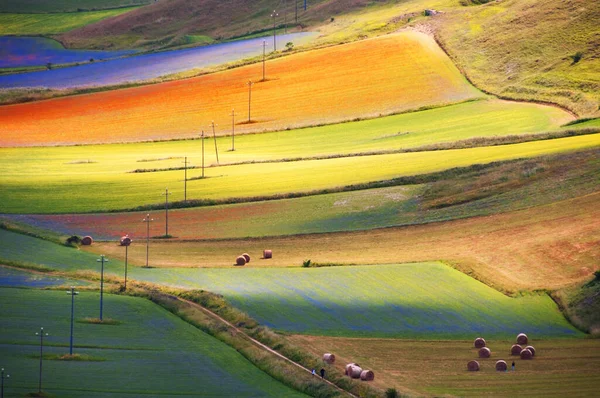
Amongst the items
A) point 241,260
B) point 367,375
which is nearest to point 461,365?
point 367,375

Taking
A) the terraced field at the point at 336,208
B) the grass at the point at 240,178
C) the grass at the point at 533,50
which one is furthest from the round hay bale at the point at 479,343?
the grass at the point at 533,50

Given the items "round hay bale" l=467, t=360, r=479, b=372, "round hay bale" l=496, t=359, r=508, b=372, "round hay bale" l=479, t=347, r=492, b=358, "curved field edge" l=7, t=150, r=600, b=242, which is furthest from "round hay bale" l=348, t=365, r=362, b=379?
"curved field edge" l=7, t=150, r=600, b=242

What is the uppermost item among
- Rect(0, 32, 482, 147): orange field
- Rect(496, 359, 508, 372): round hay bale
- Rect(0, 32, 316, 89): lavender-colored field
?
Rect(0, 32, 316, 89): lavender-colored field

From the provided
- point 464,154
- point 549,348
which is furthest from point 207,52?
point 549,348

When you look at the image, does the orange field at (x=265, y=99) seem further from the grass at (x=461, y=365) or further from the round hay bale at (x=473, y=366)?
the round hay bale at (x=473, y=366)

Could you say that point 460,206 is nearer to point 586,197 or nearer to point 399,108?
point 586,197

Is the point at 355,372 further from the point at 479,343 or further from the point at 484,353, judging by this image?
the point at 479,343

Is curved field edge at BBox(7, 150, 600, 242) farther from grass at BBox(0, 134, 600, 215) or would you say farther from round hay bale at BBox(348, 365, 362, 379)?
round hay bale at BBox(348, 365, 362, 379)
